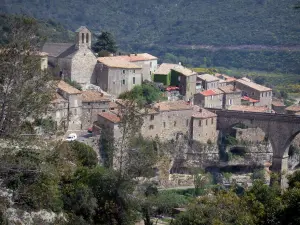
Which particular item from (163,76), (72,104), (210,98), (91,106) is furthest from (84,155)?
(163,76)

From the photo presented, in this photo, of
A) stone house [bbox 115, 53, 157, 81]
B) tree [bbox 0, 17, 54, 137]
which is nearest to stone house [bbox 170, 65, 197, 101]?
stone house [bbox 115, 53, 157, 81]

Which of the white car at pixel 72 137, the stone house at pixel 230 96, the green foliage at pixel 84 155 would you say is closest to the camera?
the green foliage at pixel 84 155

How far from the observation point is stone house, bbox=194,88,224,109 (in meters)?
55.0

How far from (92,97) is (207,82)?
45.0 ft

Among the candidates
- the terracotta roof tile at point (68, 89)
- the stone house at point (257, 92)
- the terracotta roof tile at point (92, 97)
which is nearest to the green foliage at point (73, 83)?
the terracotta roof tile at point (92, 97)

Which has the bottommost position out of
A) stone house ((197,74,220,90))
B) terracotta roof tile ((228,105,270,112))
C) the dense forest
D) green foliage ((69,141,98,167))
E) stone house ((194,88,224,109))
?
green foliage ((69,141,98,167))

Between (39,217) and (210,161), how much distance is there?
1050 inches

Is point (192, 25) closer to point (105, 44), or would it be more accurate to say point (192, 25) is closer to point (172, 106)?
point (105, 44)

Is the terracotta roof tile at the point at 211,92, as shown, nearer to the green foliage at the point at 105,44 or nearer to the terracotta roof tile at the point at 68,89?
the green foliage at the point at 105,44

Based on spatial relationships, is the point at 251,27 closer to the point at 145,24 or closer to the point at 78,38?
the point at 145,24

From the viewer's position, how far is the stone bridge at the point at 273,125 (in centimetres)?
5200

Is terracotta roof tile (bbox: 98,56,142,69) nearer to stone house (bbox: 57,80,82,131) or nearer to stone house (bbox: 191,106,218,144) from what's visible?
stone house (bbox: 191,106,218,144)

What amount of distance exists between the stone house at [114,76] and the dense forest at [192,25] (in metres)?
37.3

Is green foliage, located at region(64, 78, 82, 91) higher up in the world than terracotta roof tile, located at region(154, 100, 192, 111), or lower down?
higher up
